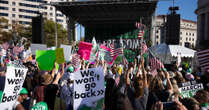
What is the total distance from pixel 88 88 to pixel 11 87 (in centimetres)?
144

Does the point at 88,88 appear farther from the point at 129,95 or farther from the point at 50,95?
the point at 50,95

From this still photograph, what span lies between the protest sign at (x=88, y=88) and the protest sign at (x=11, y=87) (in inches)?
47.5

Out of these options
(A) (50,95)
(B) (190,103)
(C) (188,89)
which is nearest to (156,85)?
(C) (188,89)

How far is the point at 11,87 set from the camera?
10.8 ft

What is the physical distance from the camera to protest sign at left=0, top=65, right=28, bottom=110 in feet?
10.5

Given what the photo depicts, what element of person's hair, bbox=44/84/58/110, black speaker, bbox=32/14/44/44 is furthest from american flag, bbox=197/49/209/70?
black speaker, bbox=32/14/44/44

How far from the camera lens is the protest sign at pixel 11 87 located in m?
3.20

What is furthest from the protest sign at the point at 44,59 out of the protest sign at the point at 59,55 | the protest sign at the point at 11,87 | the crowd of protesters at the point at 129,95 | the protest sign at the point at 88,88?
the protest sign at the point at 88,88

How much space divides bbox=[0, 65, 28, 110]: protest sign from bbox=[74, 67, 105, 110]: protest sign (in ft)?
3.95

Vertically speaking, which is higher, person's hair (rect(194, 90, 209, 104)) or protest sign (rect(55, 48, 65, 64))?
protest sign (rect(55, 48, 65, 64))

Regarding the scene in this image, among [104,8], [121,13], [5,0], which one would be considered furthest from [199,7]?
[5,0]

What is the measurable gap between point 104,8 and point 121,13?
129 inches

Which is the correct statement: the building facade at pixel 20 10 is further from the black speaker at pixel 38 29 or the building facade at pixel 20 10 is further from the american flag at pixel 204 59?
the american flag at pixel 204 59

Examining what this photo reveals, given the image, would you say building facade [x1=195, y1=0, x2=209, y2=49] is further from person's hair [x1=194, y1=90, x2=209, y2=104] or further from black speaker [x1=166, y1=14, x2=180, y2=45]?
person's hair [x1=194, y1=90, x2=209, y2=104]
